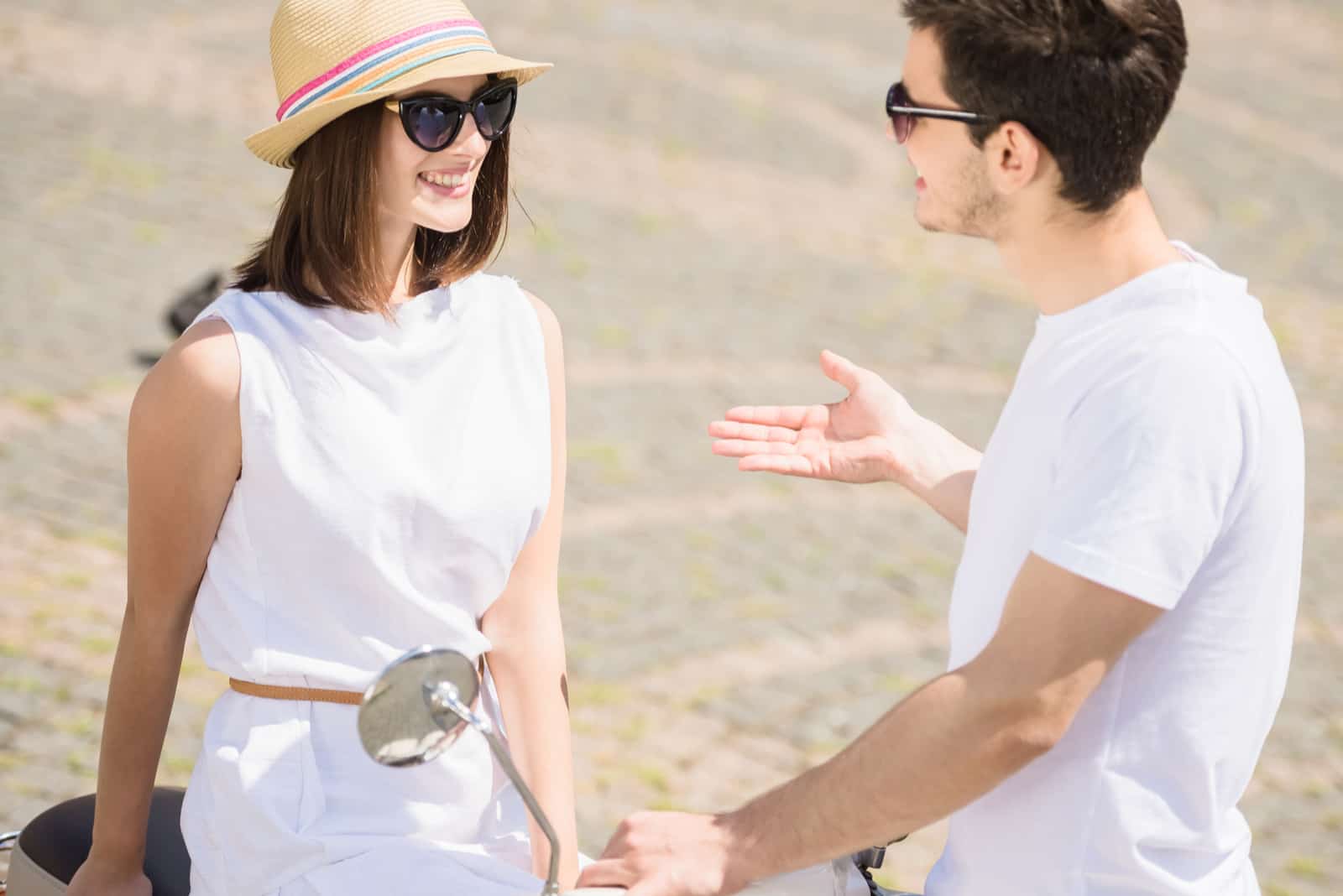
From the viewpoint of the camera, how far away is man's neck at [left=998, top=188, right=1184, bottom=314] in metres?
1.85

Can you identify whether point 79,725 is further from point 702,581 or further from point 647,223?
point 647,223

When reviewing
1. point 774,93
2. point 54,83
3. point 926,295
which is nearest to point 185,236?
point 54,83

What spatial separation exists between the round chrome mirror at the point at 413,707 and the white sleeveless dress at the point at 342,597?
51cm

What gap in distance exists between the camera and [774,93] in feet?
44.1

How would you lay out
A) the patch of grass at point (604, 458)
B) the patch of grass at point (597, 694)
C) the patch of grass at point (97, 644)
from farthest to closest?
the patch of grass at point (604, 458) → the patch of grass at point (597, 694) → the patch of grass at point (97, 644)

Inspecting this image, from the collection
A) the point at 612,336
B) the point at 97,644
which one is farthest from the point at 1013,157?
the point at 612,336

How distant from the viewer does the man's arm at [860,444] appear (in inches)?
92.1

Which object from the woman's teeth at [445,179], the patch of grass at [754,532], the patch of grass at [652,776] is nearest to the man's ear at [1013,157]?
the woman's teeth at [445,179]

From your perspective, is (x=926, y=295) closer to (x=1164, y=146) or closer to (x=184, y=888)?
(x=1164, y=146)

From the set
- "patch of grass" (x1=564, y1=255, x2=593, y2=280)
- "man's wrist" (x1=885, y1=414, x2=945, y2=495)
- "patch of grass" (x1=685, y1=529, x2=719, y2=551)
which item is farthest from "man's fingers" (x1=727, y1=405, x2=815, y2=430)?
"patch of grass" (x1=564, y1=255, x2=593, y2=280)

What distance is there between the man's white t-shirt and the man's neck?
1.6 inches

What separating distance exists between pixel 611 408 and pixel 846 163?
5256 mm

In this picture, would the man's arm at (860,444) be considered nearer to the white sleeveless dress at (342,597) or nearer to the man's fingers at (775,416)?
the man's fingers at (775,416)

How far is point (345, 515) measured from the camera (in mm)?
2209
